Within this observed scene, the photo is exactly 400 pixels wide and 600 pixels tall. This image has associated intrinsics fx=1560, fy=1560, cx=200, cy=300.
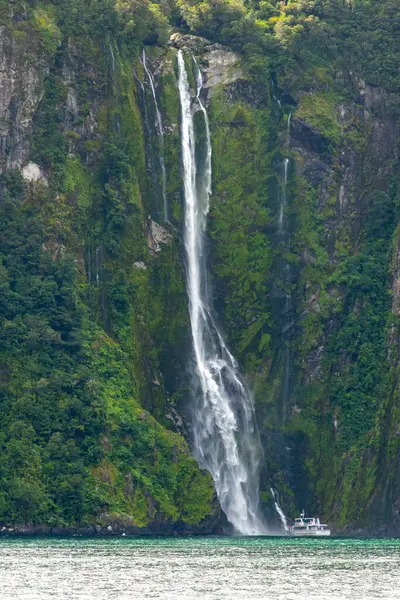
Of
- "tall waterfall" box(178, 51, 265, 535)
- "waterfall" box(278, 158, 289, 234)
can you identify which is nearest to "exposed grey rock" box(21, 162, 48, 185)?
"tall waterfall" box(178, 51, 265, 535)

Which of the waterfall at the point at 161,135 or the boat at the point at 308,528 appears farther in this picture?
the waterfall at the point at 161,135

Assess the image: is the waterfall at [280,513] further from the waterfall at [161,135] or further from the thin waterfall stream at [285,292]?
the waterfall at [161,135]

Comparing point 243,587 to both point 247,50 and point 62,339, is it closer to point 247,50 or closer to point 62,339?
point 62,339

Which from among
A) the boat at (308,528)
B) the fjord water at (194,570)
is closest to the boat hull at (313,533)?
the boat at (308,528)

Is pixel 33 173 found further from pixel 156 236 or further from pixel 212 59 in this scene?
pixel 212 59

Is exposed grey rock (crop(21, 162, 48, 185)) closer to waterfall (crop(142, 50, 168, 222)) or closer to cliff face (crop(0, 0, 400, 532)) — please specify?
cliff face (crop(0, 0, 400, 532))
